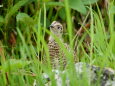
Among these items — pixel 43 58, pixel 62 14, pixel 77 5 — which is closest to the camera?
pixel 43 58

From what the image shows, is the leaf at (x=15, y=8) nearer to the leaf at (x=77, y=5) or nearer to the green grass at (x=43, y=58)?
the green grass at (x=43, y=58)

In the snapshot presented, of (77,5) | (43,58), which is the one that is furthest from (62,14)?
(43,58)

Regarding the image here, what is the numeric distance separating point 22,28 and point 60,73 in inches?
71.1

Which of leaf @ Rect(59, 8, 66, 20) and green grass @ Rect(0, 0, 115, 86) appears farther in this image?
leaf @ Rect(59, 8, 66, 20)

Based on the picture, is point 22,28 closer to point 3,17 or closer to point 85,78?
point 3,17

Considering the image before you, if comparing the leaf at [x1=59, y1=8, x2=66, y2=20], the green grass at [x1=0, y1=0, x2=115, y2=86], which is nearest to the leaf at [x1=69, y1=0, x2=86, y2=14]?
the green grass at [x1=0, y1=0, x2=115, y2=86]

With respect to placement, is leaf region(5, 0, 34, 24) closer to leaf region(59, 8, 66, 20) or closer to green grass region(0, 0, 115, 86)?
green grass region(0, 0, 115, 86)

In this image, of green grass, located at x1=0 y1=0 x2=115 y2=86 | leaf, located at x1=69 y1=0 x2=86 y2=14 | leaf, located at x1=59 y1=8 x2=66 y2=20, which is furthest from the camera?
leaf, located at x1=59 y1=8 x2=66 y2=20

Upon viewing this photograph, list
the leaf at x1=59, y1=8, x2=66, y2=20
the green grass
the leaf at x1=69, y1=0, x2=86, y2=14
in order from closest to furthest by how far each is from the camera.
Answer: the green grass → the leaf at x1=69, y1=0, x2=86, y2=14 → the leaf at x1=59, y1=8, x2=66, y2=20

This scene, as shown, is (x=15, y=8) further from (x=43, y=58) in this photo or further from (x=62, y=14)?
(x=43, y=58)

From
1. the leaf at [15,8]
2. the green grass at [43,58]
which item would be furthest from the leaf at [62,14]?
the green grass at [43,58]

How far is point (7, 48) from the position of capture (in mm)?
4145

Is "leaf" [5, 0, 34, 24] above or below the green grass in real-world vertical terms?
above

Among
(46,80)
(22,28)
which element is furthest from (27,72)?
(22,28)
